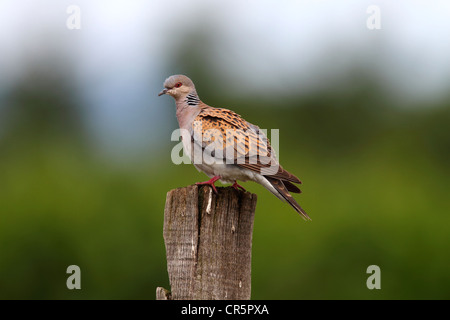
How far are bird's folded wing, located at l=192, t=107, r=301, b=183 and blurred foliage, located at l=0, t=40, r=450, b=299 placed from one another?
3844 millimetres

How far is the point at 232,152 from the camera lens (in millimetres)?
7160

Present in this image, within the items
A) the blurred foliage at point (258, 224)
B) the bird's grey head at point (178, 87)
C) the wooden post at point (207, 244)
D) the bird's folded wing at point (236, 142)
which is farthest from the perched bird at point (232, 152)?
the blurred foliage at point (258, 224)

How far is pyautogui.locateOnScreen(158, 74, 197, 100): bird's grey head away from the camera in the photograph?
8133 mm

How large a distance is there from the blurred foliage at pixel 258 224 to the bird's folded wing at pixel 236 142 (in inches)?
151

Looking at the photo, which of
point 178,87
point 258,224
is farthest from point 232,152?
point 258,224

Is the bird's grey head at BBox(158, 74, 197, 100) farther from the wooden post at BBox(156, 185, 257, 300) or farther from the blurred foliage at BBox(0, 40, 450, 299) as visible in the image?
the blurred foliage at BBox(0, 40, 450, 299)

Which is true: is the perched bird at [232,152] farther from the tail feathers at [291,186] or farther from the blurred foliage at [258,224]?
the blurred foliage at [258,224]

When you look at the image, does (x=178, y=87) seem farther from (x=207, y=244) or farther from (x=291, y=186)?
(x=207, y=244)

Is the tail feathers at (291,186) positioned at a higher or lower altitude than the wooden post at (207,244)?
higher

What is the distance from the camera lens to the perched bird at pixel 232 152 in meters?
7.09

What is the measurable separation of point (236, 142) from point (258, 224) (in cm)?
432

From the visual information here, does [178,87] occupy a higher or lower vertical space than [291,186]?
higher

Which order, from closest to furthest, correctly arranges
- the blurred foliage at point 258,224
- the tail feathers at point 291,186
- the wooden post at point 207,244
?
the wooden post at point 207,244, the tail feathers at point 291,186, the blurred foliage at point 258,224

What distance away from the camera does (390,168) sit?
45.5ft
